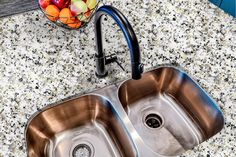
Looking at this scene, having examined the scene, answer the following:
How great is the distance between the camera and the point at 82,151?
1001 mm

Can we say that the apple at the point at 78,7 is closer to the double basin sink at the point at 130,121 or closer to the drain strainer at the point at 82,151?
the double basin sink at the point at 130,121

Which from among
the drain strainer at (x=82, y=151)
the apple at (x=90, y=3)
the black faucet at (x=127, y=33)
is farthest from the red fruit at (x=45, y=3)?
the drain strainer at (x=82, y=151)

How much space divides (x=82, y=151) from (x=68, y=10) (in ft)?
1.67

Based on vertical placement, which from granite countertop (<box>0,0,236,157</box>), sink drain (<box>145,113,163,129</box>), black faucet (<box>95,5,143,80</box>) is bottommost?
sink drain (<box>145,113,163,129</box>)

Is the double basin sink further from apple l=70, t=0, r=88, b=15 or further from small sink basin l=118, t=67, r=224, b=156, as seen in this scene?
apple l=70, t=0, r=88, b=15

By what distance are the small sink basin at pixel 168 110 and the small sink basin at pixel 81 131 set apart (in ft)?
0.31

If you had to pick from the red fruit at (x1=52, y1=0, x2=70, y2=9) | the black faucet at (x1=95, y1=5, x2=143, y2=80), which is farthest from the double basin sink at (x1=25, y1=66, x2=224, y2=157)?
the red fruit at (x1=52, y1=0, x2=70, y2=9)

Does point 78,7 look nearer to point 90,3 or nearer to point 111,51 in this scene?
point 90,3

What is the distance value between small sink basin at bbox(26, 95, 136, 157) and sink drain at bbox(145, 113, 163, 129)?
0.51 feet

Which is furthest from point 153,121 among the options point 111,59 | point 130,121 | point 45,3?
point 45,3

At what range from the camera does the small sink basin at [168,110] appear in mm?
1004

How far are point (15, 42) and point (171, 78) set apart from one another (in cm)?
60

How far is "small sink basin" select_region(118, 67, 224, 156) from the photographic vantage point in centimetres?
100

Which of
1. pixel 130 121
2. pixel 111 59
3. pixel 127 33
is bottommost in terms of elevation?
pixel 130 121
